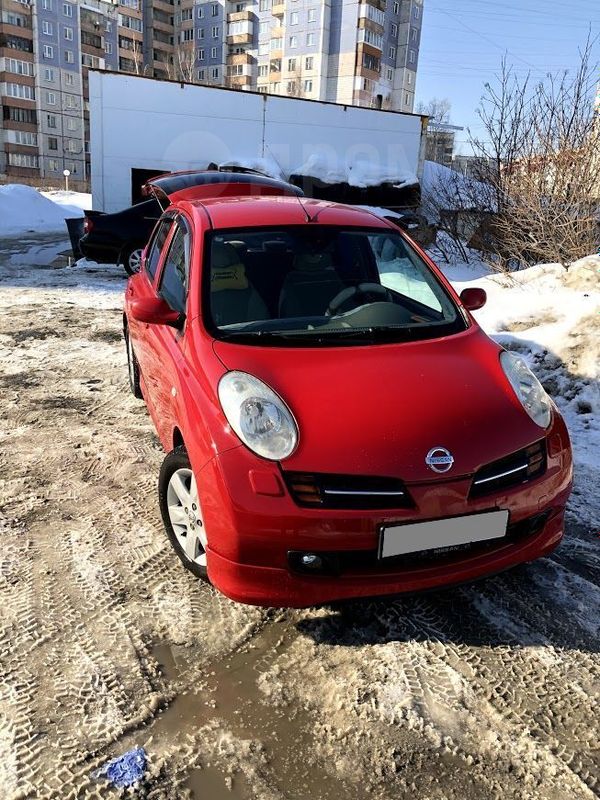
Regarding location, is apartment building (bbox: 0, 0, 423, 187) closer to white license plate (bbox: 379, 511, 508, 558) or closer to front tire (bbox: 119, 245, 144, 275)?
front tire (bbox: 119, 245, 144, 275)

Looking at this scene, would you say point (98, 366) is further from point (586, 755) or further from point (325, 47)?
point (325, 47)

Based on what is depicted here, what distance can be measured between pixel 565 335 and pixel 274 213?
3.06 m

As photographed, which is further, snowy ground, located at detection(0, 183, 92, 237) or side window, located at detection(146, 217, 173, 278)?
snowy ground, located at detection(0, 183, 92, 237)

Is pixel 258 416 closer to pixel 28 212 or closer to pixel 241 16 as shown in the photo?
pixel 28 212

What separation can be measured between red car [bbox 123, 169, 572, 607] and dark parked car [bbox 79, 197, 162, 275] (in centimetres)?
718

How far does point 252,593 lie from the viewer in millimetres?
2275

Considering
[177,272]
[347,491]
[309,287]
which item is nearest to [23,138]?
[177,272]

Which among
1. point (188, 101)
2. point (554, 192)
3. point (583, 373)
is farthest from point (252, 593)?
point (188, 101)

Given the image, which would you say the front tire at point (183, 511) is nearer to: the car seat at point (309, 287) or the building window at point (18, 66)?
the car seat at point (309, 287)

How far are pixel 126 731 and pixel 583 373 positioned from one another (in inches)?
166

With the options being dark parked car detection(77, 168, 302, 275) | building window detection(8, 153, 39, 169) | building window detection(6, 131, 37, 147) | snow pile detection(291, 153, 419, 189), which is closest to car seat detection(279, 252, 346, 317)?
dark parked car detection(77, 168, 302, 275)

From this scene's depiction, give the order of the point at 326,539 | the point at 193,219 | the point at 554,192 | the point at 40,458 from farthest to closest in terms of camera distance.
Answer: the point at 554,192
the point at 40,458
the point at 193,219
the point at 326,539

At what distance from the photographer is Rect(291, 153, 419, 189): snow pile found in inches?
723

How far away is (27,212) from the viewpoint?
2167 cm
